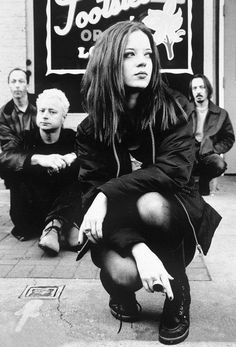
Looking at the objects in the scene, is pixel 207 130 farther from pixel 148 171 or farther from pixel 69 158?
pixel 148 171

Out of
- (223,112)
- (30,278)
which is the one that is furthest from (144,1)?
(30,278)

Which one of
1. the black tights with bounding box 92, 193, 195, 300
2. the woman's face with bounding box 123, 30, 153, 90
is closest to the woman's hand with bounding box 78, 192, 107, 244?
the black tights with bounding box 92, 193, 195, 300

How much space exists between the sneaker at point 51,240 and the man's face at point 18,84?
6.98 ft

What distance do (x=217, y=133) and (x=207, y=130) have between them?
0.13m

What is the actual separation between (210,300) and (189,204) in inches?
34.4

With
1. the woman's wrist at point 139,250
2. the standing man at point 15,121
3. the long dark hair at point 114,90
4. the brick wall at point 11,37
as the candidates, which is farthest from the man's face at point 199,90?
the woman's wrist at point 139,250

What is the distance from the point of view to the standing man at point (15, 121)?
4.83m

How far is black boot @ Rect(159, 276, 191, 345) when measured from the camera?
2.62 meters

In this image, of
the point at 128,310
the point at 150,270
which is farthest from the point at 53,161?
the point at 150,270

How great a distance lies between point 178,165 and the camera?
8.50 ft

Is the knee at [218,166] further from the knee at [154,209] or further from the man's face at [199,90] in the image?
the knee at [154,209]

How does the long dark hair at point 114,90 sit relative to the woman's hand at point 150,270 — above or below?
above

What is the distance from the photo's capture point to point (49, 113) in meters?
4.59

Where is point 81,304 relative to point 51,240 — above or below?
below
